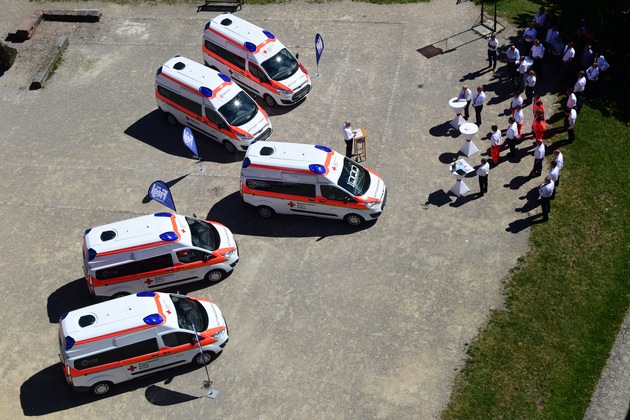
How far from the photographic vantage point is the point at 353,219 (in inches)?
1071

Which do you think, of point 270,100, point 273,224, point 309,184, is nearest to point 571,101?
point 309,184

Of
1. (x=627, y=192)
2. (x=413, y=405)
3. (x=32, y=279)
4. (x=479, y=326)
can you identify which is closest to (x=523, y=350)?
(x=479, y=326)

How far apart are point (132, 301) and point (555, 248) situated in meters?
14.0

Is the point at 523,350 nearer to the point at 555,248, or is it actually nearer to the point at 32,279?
the point at 555,248

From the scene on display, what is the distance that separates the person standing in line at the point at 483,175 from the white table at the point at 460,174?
397 millimetres

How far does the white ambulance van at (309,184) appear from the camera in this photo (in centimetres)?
2670

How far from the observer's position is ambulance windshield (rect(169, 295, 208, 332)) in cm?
2334

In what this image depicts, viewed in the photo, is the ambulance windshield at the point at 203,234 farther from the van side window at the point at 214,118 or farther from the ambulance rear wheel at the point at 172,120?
the ambulance rear wheel at the point at 172,120

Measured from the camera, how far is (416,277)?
2567 centimetres

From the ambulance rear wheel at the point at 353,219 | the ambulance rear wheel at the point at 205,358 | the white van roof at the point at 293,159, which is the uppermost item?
the white van roof at the point at 293,159

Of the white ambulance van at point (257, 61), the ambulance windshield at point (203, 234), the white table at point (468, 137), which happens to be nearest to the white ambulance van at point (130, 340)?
the ambulance windshield at point (203, 234)

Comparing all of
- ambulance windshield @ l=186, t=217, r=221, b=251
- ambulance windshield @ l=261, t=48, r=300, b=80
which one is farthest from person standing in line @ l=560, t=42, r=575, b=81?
ambulance windshield @ l=186, t=217, r=221, b=251

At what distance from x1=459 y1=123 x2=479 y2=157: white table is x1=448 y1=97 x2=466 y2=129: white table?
2.89 feet

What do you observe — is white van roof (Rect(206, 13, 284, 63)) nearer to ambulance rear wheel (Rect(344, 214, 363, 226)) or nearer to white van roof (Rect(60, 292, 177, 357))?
ambulance rear wheel (Rect(344, 214, 363, 226))
